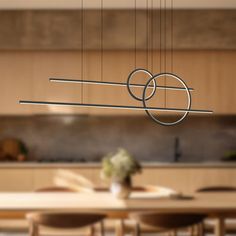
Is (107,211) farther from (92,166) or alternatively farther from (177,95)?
(177,95)

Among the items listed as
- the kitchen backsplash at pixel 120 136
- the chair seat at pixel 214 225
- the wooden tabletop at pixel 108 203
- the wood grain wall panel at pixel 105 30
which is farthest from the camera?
the kitchen backsplash at pixel 120 136

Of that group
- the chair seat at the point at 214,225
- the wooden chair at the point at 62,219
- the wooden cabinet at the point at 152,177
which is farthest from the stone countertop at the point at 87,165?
the wooden chair at the point at 62,219

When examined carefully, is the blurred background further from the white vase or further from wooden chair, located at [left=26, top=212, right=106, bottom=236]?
wooden chair, located at [left=26, top=212, right=106, bottom=236]

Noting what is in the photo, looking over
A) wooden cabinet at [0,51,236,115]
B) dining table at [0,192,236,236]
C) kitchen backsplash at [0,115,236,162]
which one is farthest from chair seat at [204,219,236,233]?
kitchen backsplash at [0,115,236,162]

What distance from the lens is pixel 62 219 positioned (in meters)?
4.32

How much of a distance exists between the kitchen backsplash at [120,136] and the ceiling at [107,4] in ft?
4.56

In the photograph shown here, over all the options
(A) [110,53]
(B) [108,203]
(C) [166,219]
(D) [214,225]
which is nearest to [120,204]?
(B) [108,203]

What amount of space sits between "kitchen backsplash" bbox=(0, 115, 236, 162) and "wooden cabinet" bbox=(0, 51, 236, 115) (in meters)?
0.44

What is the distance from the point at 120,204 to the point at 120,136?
337 cm

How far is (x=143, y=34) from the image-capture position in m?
7.45

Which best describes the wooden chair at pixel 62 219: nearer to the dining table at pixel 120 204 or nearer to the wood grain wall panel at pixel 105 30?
the dining table at pixel 120 204

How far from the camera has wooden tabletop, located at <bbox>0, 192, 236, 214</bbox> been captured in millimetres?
4418

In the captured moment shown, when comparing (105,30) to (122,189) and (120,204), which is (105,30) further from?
(120,204)

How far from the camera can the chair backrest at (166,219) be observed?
14.3 ft
